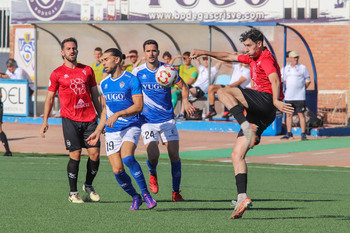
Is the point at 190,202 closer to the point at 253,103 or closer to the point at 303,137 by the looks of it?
the point at 253,103

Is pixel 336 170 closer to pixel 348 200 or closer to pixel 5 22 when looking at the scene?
pixel 348 200

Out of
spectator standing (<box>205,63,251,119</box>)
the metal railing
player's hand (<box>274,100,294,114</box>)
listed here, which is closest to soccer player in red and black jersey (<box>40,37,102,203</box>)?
player's hand (<box>274,100,294,114</box>)

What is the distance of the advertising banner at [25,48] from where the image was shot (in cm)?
3098

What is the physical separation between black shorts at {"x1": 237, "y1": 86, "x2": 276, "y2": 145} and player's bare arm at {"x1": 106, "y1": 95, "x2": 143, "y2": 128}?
129cm

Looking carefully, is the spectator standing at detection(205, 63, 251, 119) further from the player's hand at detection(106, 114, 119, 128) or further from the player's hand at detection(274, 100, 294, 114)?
the player's hand at detection(274, 100, 294, 114)

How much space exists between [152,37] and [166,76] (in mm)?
15643

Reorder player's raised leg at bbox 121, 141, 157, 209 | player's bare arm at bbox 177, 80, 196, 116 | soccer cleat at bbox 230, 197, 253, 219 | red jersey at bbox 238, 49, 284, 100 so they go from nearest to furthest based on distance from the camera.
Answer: soccer cleat at bbox 230, 197, 253, 219 → red jersey at bbox 238, 49, 284, 100 → player's raised leg at bbox 121, 141, 157, 209 → player's bare arm at bbox 177, 80, 196, 116

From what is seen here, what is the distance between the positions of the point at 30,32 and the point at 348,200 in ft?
73.2

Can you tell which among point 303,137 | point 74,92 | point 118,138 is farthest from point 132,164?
point 303,137

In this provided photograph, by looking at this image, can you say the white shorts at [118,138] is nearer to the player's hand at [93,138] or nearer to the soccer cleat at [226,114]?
the player's hand at [93,138]

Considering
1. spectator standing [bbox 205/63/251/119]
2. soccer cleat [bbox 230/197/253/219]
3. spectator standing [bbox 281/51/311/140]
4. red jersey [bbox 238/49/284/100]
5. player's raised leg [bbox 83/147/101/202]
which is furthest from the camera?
spectator standing [bbox 205/63/251/119]

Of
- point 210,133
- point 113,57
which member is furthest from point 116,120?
point 210,133

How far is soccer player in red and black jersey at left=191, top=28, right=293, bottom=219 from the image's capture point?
28.5ft

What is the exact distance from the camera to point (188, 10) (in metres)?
29.3
